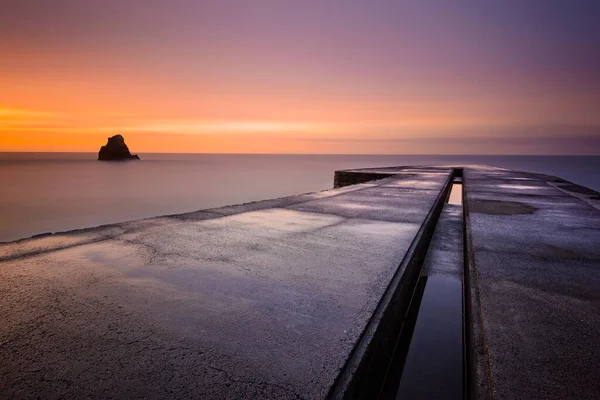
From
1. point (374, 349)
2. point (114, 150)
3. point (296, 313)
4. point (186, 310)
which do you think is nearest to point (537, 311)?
point (374, 349)

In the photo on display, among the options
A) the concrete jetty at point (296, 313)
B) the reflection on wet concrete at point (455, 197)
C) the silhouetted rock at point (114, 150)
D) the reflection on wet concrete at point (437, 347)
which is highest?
the silhouetted rock at point (114, 150)

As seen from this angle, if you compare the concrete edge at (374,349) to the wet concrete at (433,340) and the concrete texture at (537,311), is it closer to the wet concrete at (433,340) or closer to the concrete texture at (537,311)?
the wet concrete at (433,340)

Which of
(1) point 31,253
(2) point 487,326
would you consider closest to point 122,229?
(1) point 31,253

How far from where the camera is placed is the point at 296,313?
2082 millimetres

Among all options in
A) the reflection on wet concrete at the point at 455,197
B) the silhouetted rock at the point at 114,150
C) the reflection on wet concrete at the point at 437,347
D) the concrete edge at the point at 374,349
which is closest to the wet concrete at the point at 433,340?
the reflection on wet concrete at the point at 437,347

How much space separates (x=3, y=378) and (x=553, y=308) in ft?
10.3

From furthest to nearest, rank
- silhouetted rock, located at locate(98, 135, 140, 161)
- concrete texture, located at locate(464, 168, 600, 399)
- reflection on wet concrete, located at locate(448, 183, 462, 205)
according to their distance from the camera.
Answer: silhouetted rock, located at locate(98, 135, 140, 161) → reflection on wet concrete, located at locate(448, 183, 462, 205) → concrete texture, located at locate(464, 168, 600, 399)

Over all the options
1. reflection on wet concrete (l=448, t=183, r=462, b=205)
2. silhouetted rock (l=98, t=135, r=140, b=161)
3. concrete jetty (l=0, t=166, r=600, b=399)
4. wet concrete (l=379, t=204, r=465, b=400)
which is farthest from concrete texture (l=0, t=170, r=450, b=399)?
silhouetted rock (l=98, t=135, r=140, b=161)

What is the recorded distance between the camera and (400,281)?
107 inches

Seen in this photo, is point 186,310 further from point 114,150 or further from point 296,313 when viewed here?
point 114,150

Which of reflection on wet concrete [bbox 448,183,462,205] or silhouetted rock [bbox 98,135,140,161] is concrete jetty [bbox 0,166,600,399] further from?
silhouetted rock [bbox 98,135,140,161]

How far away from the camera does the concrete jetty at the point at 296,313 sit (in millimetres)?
1507

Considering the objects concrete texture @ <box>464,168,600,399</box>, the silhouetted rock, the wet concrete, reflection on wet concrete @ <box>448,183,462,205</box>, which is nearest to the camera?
concrete texture @ <box>464,168,600,399</box>

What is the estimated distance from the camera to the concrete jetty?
1507mm
